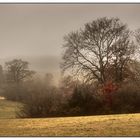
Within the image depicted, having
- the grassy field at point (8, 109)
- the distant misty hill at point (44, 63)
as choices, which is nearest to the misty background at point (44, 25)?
the distant misty hill at point (44, 63)

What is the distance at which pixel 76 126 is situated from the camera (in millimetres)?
4867

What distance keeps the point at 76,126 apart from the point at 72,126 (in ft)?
0.14

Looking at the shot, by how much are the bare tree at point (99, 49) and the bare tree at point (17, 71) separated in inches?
16.3

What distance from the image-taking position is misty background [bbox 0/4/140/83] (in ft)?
16.1

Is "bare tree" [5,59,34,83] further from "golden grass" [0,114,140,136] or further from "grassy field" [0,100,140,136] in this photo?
"golden grass" [0,114,140,136]

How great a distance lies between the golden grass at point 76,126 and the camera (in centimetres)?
482

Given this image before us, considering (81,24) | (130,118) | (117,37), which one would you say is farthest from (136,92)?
(81,24)

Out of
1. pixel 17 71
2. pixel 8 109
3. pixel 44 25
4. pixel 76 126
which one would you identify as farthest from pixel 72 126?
pixel 44 25

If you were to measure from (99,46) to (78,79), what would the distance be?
0.43 m

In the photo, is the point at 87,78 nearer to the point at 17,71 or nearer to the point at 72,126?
the point at 72,126

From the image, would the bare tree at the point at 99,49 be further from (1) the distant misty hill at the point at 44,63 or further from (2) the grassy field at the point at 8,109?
(2) the grassy field at the point at 8,109

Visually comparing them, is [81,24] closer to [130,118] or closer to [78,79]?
[78,79]

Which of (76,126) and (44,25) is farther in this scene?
(44,25)

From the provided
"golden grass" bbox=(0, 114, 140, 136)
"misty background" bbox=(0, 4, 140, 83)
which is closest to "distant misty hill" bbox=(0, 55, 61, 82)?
"misty background" bbox=(0, 4, 140, 83)
